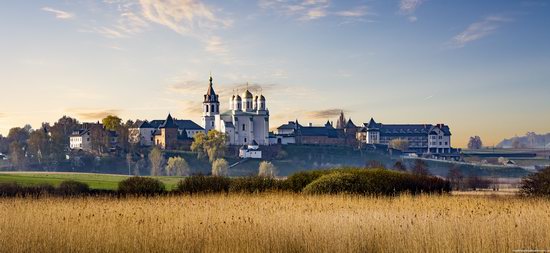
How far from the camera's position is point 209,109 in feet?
600

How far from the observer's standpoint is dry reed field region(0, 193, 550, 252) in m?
11.4

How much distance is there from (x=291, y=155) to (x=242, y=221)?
162682mm

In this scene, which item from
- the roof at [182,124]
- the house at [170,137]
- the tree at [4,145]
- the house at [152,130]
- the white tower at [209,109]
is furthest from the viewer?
the white tower at [209,109]

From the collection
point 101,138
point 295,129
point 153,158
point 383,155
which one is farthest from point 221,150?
point 383,155

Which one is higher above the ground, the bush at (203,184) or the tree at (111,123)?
the tree at (111,123)

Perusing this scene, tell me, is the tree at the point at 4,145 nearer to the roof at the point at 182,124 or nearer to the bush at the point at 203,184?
the roof at the point at 182,124

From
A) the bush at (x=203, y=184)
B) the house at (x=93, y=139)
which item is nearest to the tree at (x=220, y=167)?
the house at (x=93, y=139)

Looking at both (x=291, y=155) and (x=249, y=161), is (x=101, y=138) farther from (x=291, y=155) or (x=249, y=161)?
(x=291, y=155)

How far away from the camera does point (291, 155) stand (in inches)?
6949

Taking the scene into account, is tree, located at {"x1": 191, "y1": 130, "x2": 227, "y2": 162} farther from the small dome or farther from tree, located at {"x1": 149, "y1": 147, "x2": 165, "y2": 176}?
the small dome

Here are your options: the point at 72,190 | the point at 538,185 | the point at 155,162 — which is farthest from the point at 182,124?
the point at 538,185

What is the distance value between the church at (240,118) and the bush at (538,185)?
143 m

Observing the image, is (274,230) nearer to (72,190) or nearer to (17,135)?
(72,190)

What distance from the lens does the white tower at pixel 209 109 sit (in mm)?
182000
